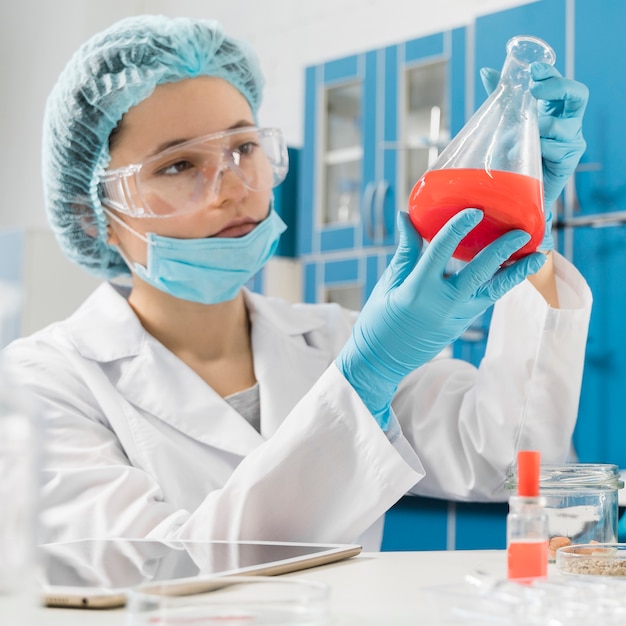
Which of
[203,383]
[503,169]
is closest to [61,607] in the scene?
[503,169]

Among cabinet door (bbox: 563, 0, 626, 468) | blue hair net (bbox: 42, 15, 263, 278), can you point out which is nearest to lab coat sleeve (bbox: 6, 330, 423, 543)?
blue hair net (bbox: 42, 15, 263, 278)

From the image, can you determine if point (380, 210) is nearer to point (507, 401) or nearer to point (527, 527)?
point (507, 401)

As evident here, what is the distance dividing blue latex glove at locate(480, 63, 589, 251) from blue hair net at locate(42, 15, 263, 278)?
606 mm

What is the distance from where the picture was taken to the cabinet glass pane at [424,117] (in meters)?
3.07

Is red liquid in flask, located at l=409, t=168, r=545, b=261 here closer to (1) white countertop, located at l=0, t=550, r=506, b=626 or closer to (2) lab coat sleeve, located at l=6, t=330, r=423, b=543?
(2) lab coat sleeve, located at l=6, t=330, r=423, b=543

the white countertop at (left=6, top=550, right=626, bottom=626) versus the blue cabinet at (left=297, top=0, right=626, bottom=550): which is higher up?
the blue cabinet at (left=297, top=0, right=626, bottom=550)

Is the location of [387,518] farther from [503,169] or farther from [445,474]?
[503,169]

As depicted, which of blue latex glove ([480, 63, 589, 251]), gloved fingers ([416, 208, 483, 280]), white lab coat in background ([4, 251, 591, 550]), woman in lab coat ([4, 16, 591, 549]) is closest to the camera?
gloved fingers ([416, 208, 483, 280])

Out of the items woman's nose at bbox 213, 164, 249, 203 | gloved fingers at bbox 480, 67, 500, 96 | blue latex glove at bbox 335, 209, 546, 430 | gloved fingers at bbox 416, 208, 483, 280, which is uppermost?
gloved fingers at bbox 480, 67, 500, 96

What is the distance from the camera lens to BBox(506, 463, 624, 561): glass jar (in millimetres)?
1022

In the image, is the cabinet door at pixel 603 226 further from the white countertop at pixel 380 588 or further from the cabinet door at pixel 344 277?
the white countertop at pixel 380 588

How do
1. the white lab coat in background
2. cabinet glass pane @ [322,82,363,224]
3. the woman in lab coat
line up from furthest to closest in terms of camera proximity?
1. cabinet glass pane @ [322,82,363,224]
2. the woman in lab coat
3. the white lab coat in background

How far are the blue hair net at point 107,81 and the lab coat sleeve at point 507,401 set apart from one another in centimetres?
70

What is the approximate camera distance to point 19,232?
3.61 m
